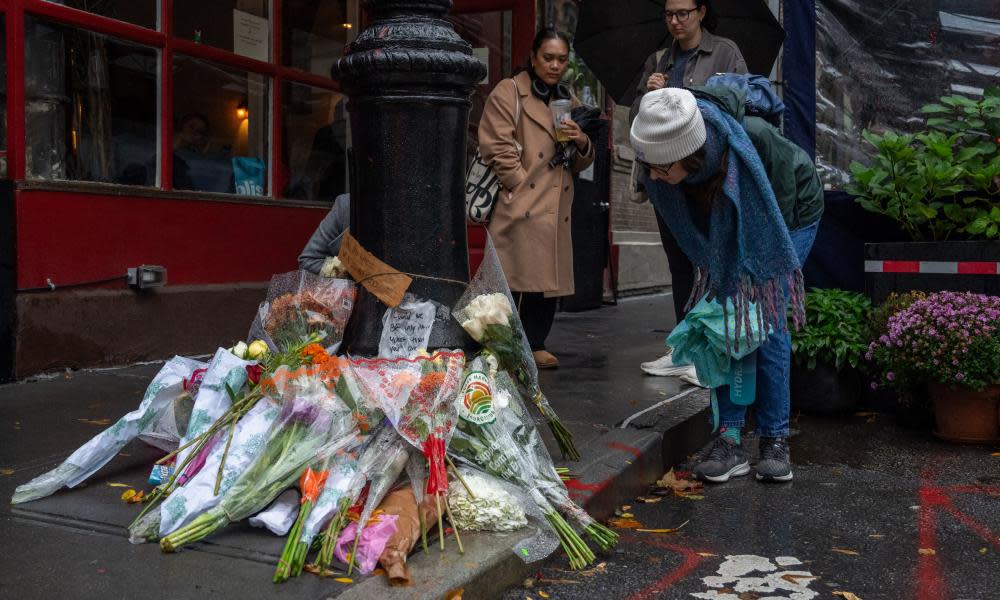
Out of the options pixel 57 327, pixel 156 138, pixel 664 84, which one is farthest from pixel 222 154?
pixel 664 84

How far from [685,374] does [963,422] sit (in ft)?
4.84

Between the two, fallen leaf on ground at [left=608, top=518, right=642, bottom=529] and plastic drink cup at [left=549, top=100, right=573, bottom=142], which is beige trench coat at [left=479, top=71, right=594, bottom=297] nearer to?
plastic drink cup at [left=549, top=100, right=573, bottom=142]

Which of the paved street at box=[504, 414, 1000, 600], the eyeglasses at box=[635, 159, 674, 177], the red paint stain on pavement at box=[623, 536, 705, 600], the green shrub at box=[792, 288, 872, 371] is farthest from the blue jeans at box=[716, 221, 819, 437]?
the green shrub at box=[792, 288, 872, 371]

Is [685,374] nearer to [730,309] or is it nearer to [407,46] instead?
[730,309]

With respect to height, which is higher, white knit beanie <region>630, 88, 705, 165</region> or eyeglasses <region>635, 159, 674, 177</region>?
white knit beanie <region>630, 88, 705, 165</region>

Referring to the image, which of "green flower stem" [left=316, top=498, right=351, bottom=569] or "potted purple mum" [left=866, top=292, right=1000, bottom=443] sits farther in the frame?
"potted purple mum" [left=866, top=292, right=1000, bottom=443]

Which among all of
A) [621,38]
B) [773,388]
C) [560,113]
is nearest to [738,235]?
[773,388]

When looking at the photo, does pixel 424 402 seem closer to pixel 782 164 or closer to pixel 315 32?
pixel 782 164

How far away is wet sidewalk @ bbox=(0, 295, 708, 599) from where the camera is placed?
2500mm

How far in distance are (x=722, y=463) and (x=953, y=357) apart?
1.42 m

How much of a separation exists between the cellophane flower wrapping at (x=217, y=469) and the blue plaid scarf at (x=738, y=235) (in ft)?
5.82

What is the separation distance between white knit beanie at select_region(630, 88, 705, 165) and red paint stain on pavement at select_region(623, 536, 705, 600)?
4.42ft

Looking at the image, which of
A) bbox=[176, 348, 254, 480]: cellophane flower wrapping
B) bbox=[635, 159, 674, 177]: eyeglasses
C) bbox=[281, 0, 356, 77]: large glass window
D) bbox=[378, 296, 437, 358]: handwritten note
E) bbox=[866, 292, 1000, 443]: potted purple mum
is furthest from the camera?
bbox=[281, 0, 356, 77]: large glass window

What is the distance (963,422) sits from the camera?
194 inches
